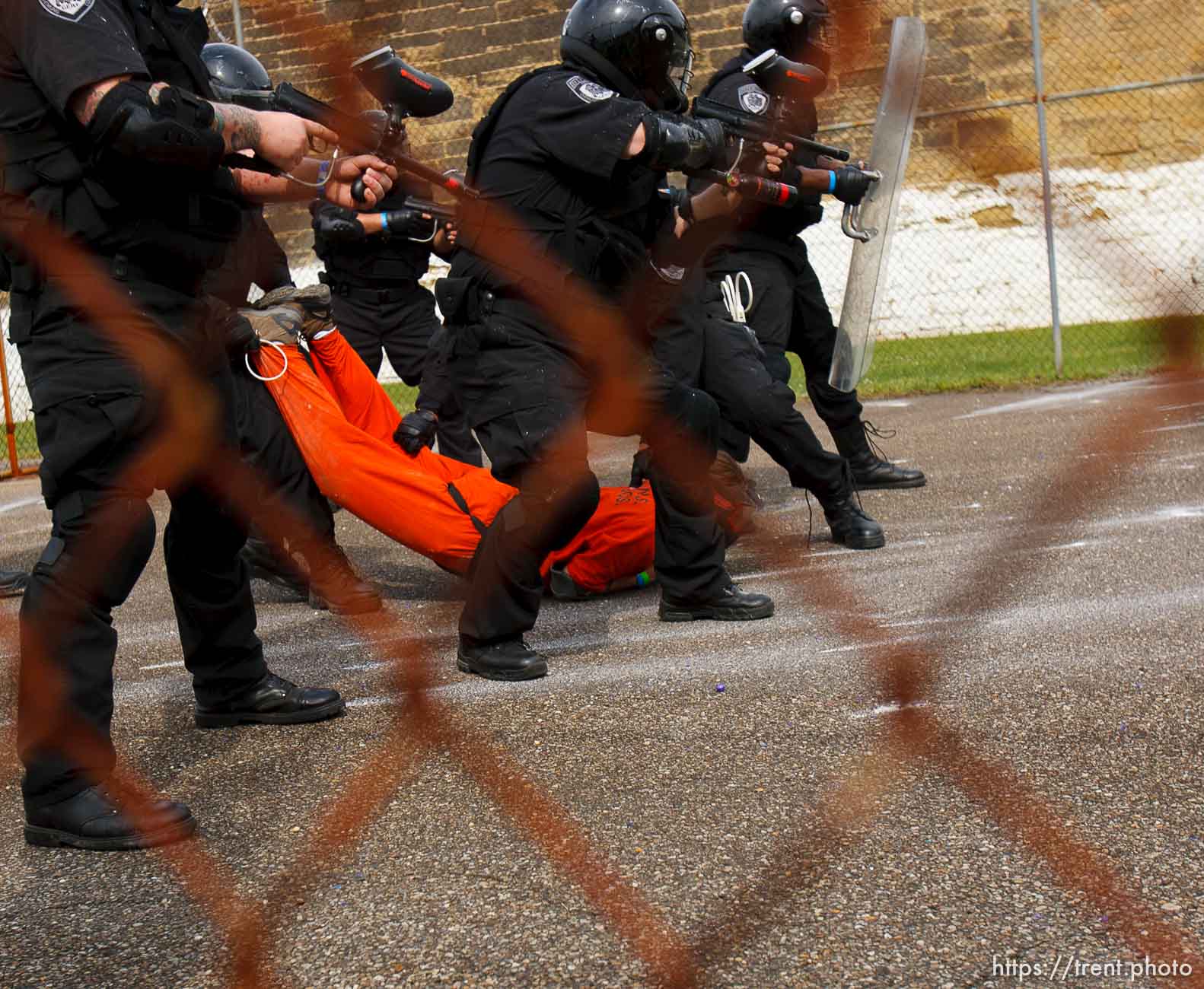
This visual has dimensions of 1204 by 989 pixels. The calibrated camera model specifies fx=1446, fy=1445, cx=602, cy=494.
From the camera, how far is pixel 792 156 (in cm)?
489

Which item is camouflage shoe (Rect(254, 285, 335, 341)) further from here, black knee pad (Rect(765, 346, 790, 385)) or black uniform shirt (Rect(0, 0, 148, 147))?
black uniform shirt (Rect(0, 0, 148, 147))

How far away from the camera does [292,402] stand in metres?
4.52

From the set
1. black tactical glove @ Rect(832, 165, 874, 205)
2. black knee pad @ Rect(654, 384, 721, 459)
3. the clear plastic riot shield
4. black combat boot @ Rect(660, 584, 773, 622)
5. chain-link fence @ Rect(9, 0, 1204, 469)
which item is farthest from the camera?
chain-link fence @ Rect(9, 0, 1204, 469)

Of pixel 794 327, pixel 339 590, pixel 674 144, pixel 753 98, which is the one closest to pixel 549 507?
pixel 674 144

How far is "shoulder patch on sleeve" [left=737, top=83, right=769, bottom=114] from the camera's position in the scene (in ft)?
15.0

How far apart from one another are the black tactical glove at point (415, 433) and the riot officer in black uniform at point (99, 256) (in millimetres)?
1877

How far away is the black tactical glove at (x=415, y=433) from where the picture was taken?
4.66 m

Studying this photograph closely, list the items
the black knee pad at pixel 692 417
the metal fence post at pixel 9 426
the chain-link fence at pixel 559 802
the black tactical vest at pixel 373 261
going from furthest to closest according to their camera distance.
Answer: the metal fence post at pixel 9 426, the black tactical vest at pixel 373 261, the black knee pad at pixel 692 417, the chain-link fence at pixel 559 802

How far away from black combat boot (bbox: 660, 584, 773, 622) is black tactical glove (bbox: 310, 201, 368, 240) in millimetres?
2328

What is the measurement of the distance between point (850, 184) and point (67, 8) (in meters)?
2.97

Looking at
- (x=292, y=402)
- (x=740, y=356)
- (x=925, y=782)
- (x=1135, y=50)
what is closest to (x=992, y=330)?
(x=1135, y=50)

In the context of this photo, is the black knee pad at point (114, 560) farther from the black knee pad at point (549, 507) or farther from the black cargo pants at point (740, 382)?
the black cargo pants at point (740, 382)

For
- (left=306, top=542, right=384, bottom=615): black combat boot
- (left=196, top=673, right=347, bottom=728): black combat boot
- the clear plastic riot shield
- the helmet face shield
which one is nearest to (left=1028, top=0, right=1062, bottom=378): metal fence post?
the clear plastic riot shield

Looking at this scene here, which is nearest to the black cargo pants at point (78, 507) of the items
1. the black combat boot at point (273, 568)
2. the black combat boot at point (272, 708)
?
the black combat boot at point (272, 708)
